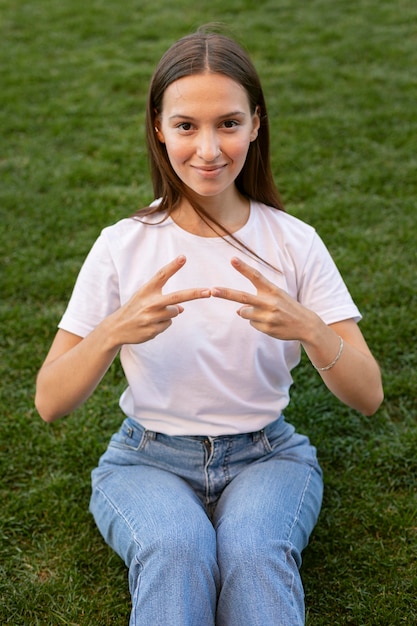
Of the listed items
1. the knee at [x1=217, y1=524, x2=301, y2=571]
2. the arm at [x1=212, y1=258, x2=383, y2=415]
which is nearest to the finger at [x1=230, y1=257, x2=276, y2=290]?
the arm at [x1=212, y1=258, x2=383, y2=415]

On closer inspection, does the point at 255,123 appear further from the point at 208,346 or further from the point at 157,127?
the point at 208,346

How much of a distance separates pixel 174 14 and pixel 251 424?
553cm

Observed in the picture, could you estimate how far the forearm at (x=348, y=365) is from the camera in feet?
6.31

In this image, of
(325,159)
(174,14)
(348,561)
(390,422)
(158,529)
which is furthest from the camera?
(174,14)

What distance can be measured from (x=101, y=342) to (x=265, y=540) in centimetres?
64

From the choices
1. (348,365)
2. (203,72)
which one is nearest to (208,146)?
(203,72)

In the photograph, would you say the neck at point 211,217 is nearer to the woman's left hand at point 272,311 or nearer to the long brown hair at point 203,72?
the long brown hair at point 203,72

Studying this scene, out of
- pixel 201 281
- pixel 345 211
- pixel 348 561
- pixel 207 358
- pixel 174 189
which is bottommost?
pixel 348 561

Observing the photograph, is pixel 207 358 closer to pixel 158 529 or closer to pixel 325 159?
pixel 158 529

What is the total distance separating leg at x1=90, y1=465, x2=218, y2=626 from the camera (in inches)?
69.0

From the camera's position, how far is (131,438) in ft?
7.34

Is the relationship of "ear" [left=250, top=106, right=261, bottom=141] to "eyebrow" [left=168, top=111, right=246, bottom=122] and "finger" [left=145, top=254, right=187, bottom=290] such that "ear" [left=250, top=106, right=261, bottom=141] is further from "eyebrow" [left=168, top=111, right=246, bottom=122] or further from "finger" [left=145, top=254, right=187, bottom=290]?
"finger" [left=145, top=254, right=187, bottom=290]

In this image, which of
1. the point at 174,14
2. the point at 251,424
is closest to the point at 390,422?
the point at 251,424

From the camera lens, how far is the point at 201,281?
2.09m
